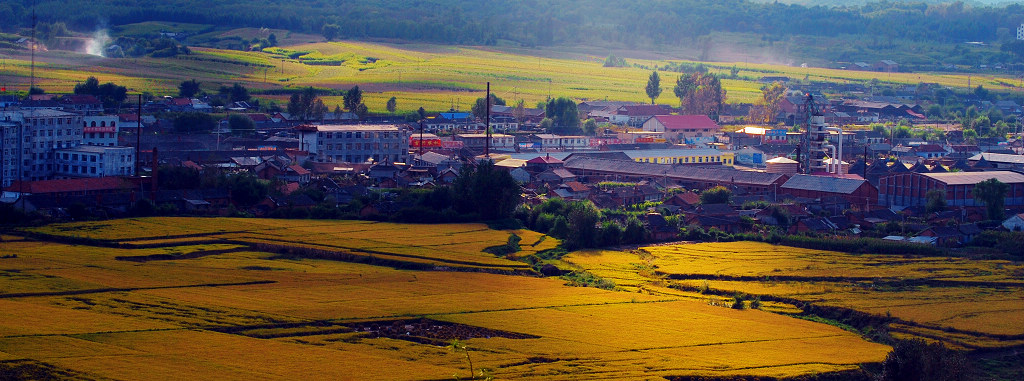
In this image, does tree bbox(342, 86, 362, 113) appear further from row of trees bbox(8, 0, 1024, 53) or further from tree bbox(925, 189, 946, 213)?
row of trees bbox(8, 0, 1024, 53)

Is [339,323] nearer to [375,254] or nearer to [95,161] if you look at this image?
[375,254]

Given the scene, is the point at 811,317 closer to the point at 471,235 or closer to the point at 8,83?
the point at 471,235

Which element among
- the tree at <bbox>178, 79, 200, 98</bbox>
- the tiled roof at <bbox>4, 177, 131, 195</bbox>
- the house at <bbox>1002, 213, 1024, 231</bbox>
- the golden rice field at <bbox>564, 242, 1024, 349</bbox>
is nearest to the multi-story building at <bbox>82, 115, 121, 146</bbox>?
the tiled roof at <bbox>4, 177, 131, 195</bbox>

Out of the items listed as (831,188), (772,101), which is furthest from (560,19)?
(831,188)

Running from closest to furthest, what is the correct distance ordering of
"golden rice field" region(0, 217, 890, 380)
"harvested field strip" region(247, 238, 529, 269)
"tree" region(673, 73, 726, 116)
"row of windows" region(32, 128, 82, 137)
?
1. "golden rice field" region(0, 217, 890, 380)
2. "harvested field strip" region(247, 238, 529, 269)
3. "row of windows" region(32, 128, 82, 137)
4. "tree" region(673, 73, 726, 116)

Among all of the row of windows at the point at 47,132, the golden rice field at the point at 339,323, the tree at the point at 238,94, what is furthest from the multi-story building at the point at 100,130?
the tree at the point at 238,94

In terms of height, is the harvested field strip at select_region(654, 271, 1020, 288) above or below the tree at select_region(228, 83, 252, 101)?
below

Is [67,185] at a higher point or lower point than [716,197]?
lower
